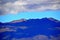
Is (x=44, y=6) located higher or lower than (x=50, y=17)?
higher

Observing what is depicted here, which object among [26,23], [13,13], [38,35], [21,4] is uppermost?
[21,4]

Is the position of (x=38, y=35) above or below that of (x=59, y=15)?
below

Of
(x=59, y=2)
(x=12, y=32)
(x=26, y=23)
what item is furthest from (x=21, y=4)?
(x=59, y=2)

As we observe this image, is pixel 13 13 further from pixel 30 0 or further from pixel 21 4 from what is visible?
pixel 30 0

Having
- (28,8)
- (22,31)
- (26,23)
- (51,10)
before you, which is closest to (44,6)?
(51,10)

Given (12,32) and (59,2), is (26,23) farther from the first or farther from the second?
(59,2)

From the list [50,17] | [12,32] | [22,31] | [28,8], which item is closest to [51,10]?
[50,17]
